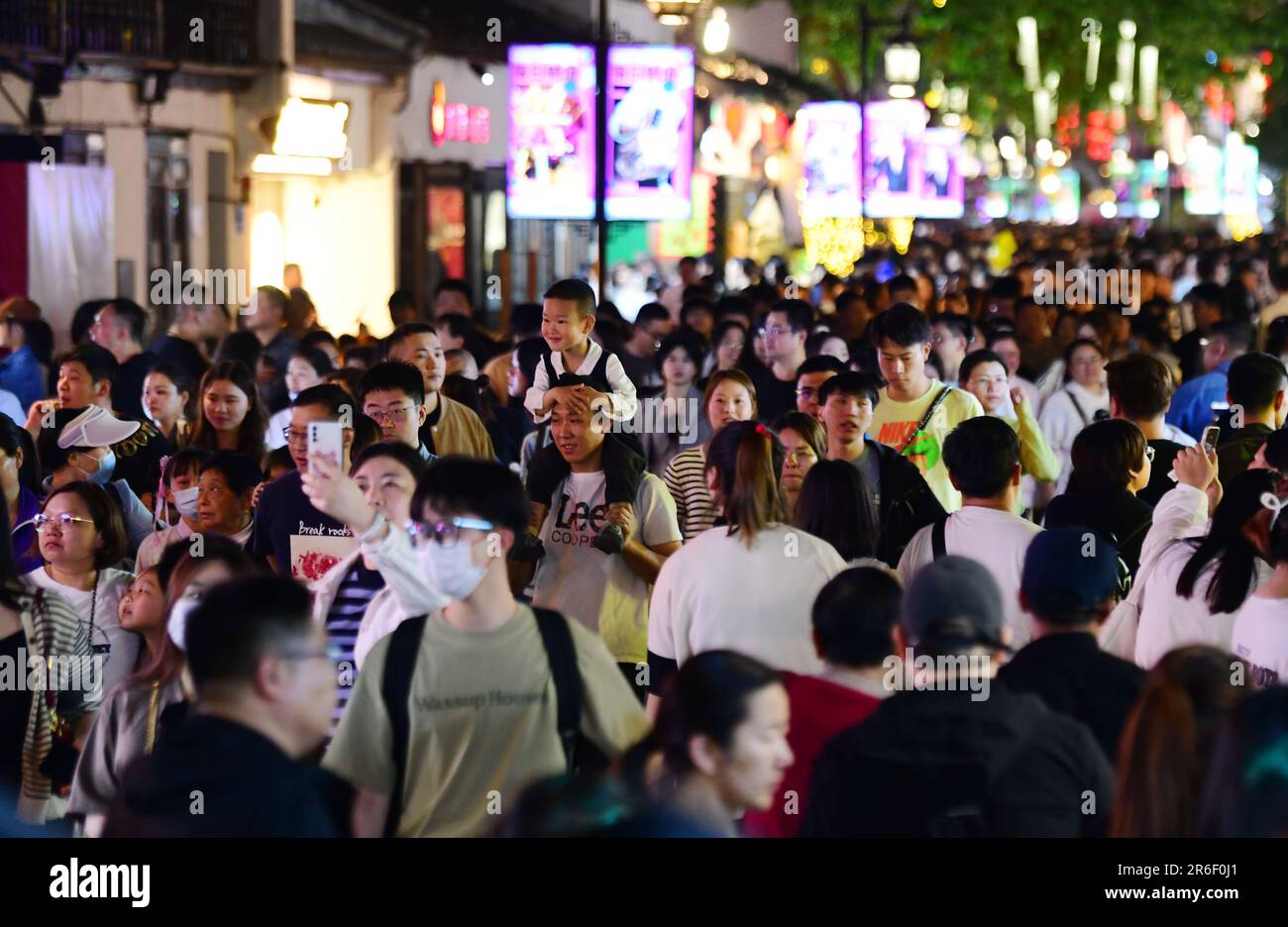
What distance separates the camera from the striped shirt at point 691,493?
938 cm

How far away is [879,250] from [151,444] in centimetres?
2322

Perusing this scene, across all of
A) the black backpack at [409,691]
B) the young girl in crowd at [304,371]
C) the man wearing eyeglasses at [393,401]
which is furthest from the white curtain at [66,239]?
the black backpack at [409,691]

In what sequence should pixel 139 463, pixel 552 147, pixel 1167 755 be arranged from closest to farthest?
1. pixel 1167 755
2. pixel 139 463
3. pixel 552 147

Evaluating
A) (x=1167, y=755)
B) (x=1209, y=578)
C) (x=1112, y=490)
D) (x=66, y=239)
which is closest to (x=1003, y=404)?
(x=1112, y=490)

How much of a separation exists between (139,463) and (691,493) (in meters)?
2.63

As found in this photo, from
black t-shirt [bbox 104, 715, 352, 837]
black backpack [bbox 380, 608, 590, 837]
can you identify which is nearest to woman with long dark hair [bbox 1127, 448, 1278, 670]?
black backpack [bbox 380, 608, 590, 837]

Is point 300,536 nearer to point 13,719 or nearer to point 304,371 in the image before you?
point 13,719

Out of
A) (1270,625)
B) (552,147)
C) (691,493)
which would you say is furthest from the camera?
(552,147)

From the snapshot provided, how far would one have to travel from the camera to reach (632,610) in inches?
325

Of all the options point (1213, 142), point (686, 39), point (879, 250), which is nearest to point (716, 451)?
point (879, 250)

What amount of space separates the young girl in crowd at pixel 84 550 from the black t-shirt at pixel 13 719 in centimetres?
69

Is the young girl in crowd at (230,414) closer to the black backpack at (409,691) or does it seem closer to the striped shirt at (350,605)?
the striped shirt at (350,605)

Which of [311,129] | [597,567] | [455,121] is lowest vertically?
[597,567]
